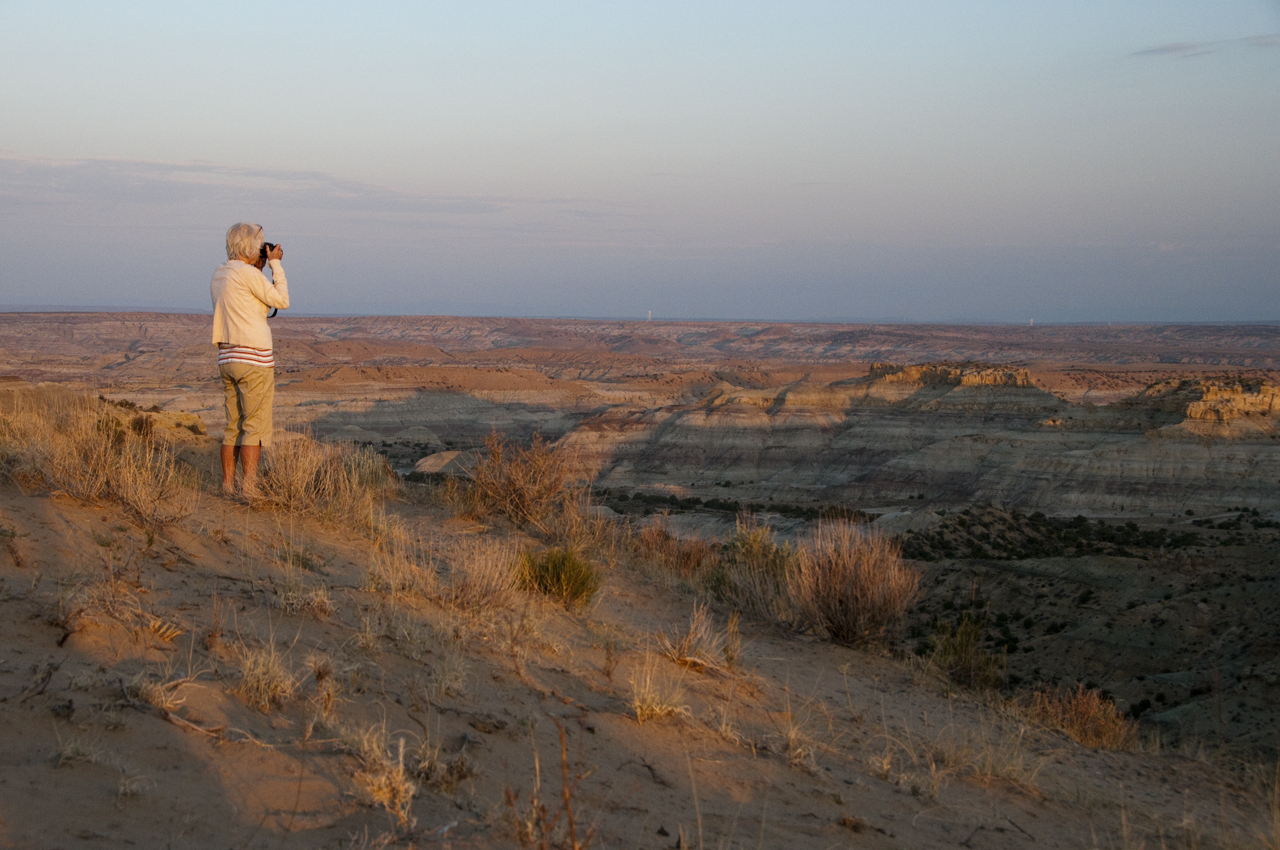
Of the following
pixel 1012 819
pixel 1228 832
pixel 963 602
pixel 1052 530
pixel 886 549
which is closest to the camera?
pixel 1012 819

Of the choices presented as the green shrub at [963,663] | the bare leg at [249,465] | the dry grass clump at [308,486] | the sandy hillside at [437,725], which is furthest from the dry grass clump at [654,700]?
the bare leg at [249,465]

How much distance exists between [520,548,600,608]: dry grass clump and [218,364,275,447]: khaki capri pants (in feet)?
7.27

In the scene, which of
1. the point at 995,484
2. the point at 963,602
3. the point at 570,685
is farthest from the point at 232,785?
the point at 995,484

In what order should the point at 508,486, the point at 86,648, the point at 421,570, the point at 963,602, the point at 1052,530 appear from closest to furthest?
the point at 86,648 < the point at 421,570 < the point at 508,486 < the point at 963,602 < the point at 1052,530

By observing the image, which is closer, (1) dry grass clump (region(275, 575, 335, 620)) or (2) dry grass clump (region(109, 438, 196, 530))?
(1) dry grass clump (region(275, 575, 335, 620))

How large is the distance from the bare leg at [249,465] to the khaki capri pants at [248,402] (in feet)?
0.18

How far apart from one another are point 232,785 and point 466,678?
1481mm

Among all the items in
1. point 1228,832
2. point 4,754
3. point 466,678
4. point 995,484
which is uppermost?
point 4,754

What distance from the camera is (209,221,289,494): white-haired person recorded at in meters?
6.04

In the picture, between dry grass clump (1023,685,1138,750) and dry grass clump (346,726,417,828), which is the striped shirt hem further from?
dry grass clump (1023,685,1138,750)

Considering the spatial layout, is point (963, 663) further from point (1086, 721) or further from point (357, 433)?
point (357, 433)

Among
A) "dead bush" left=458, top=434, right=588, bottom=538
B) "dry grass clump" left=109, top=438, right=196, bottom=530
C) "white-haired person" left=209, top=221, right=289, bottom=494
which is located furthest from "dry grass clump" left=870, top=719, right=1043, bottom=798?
"dead bush" left=458, top=434, right=588, bottom=538

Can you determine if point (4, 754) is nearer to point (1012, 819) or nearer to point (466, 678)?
point (466, 678)

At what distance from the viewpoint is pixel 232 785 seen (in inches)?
106
